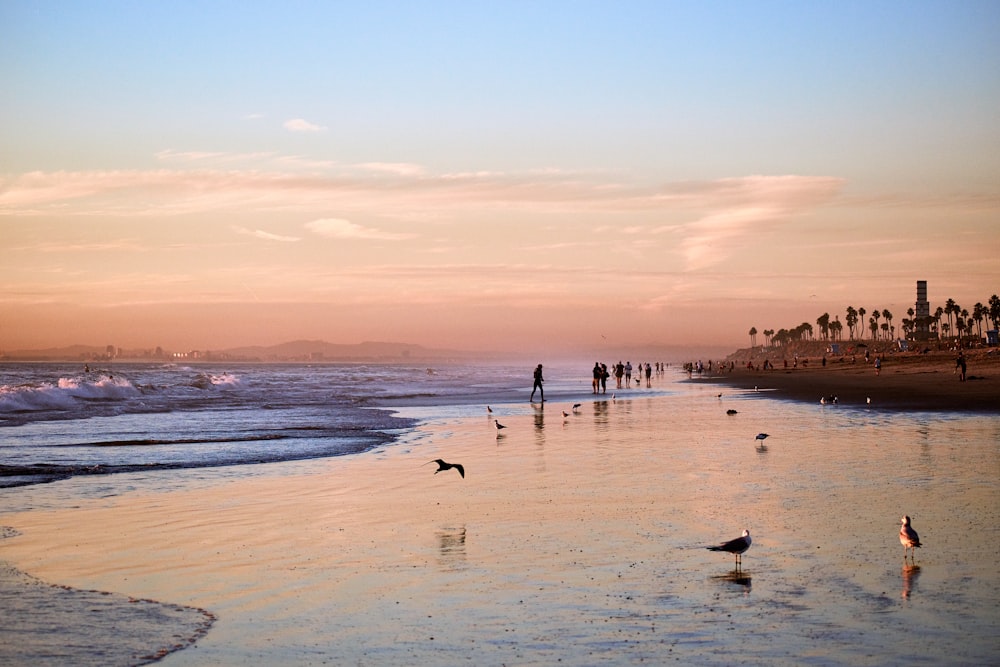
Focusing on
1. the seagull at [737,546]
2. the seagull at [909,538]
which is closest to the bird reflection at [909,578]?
the seagull at [909,538]

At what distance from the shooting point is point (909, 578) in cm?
911

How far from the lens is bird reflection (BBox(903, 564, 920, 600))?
341 inches

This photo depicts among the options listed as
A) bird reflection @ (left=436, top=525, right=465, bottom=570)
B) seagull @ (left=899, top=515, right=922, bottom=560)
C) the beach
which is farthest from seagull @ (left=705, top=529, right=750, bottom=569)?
bird reflection @ (left=436, top=525, right=465, bottom=570)

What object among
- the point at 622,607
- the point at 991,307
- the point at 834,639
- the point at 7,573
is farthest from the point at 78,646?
the point at 991,307

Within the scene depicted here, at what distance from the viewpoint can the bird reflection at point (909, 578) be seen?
28.4 feet

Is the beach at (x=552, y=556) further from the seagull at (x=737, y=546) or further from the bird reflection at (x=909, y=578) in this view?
the seagull at (x=737, y=546)

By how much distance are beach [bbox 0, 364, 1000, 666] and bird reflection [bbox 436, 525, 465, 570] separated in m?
0.04

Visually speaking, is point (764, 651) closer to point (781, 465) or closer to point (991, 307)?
point (781, 465)

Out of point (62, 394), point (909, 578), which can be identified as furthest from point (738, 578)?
point (62, 394)

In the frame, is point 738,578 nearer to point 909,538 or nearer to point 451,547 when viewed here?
point 909,538

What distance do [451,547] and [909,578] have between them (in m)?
5.03

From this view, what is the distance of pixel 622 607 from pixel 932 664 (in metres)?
2.62

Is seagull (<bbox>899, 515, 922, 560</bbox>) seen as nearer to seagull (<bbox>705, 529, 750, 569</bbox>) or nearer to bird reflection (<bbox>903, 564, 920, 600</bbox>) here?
bird reflection (<bbox>903, 564, 920, 600</bbox>)

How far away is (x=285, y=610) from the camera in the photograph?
852 centimetres
